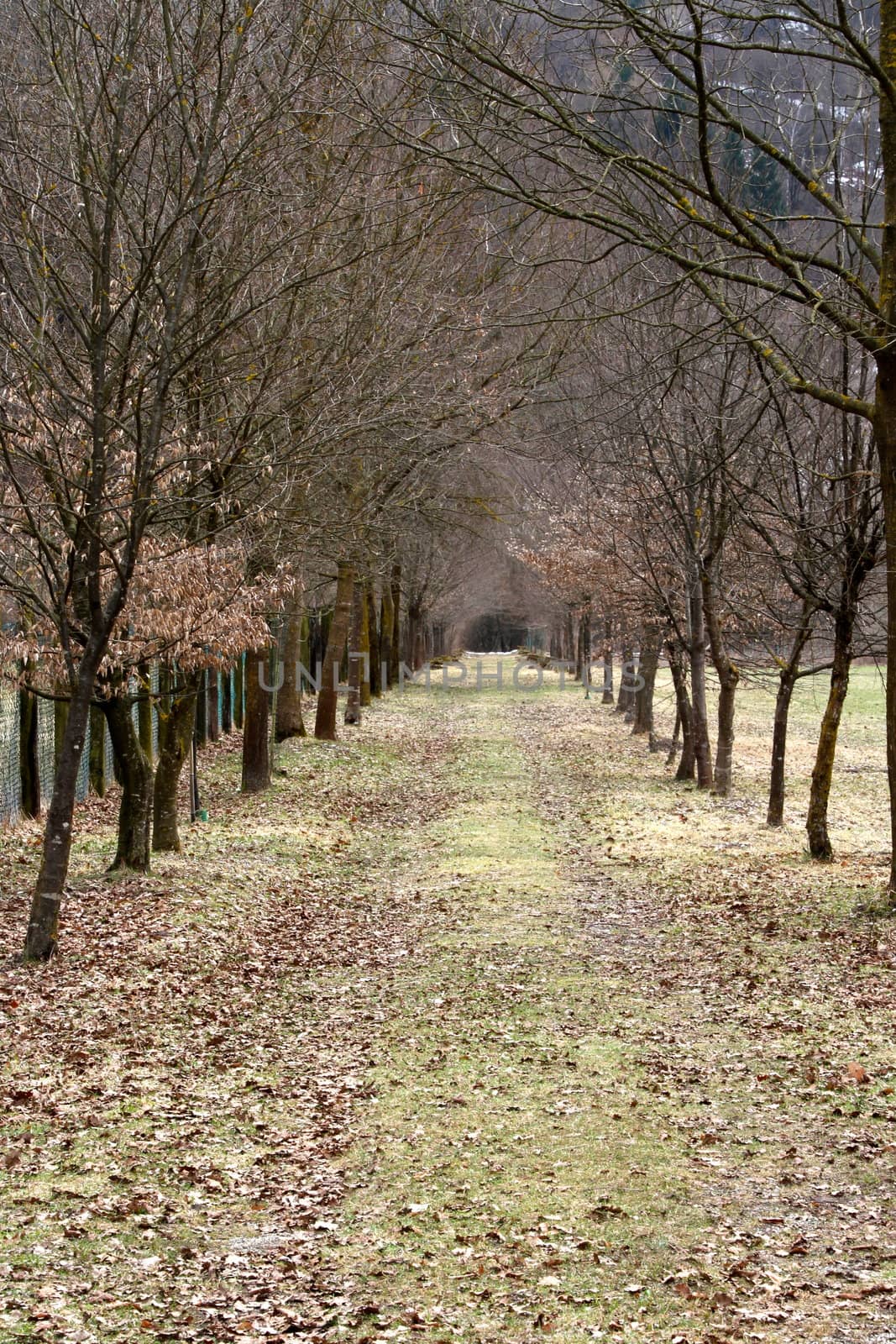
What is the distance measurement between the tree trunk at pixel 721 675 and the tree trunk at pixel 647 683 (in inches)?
153

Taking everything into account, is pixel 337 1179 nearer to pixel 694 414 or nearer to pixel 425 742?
pixel 694 414

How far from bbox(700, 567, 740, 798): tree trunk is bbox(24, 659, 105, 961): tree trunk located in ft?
38.0

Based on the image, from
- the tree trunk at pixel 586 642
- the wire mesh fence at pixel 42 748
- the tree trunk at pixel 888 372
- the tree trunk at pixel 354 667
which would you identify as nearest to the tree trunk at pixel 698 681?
the wire mesh fence at pixel 42 748

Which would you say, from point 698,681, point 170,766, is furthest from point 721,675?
point 170,766

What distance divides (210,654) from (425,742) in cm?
1812

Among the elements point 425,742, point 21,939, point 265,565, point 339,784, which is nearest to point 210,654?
point 265,565

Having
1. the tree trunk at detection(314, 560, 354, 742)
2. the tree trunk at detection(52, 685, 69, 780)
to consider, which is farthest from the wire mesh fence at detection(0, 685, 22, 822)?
the tree trunk at detection(314, 560, 354, 742)

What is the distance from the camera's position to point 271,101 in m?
9.18

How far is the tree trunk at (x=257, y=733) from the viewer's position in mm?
19969

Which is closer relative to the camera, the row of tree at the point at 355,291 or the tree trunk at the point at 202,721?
the row of tree at the point at 355,291

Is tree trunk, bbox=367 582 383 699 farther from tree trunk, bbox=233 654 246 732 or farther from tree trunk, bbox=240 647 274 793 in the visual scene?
tree trunk, bbox=240 647 274 793

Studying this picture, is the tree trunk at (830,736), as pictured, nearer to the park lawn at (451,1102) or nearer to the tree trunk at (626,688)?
the park lawn at (451,1102)

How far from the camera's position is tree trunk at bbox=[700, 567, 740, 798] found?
767 inches

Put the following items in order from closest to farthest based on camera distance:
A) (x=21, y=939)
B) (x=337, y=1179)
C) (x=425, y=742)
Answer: (x=337, y=1179), (x=21, y=939), (x=425, y=742)
